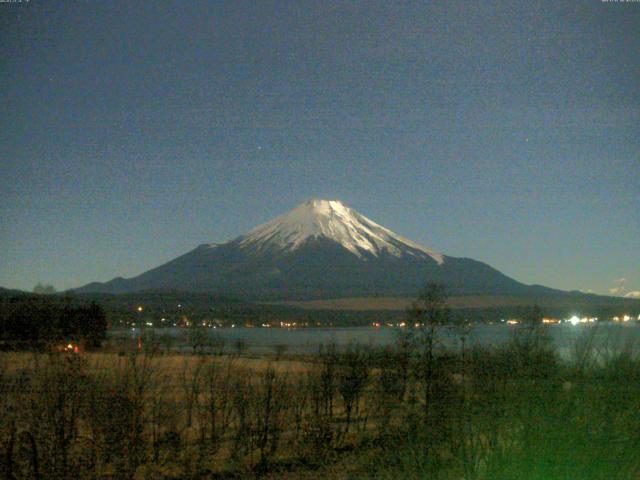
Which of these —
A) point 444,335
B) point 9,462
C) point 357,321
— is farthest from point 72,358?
point 357,321

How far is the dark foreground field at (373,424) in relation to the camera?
5449mm

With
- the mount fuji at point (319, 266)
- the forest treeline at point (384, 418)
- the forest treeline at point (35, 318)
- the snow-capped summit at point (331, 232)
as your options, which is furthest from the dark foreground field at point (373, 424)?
the snow-capped summit at point (331, 232)

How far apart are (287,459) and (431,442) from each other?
21.8 feet

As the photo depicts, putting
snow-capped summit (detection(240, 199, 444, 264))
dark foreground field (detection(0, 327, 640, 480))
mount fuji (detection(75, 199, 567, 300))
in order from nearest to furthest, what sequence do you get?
dark foreground field (detection(0, 327, 640, 480))
mount fuji (detection(75, 199, 567, 300))
snow-capped summit (detection(240, 199, 444, 264))

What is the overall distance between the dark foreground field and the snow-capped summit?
11312 cm

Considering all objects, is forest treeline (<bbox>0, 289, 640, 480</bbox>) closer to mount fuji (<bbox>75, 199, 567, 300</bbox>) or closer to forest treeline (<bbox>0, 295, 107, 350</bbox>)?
forest treeline (<bbox>0, 295, 107, 350</bbox>)

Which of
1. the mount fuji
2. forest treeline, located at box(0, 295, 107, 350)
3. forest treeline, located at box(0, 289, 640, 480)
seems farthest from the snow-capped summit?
forest treeline, located at box(0, 289, 640, 480)

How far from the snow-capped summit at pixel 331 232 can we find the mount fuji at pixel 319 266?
185 millimetres

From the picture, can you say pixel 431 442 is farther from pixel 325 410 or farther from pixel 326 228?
pixel 326 228

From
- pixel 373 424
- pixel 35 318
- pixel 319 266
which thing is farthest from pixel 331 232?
pixel 373 424

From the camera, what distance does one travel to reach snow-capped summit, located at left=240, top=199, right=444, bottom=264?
135m

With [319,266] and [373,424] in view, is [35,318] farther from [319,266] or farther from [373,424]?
[319,266]

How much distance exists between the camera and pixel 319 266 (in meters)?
131

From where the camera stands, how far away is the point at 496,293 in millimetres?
97562
